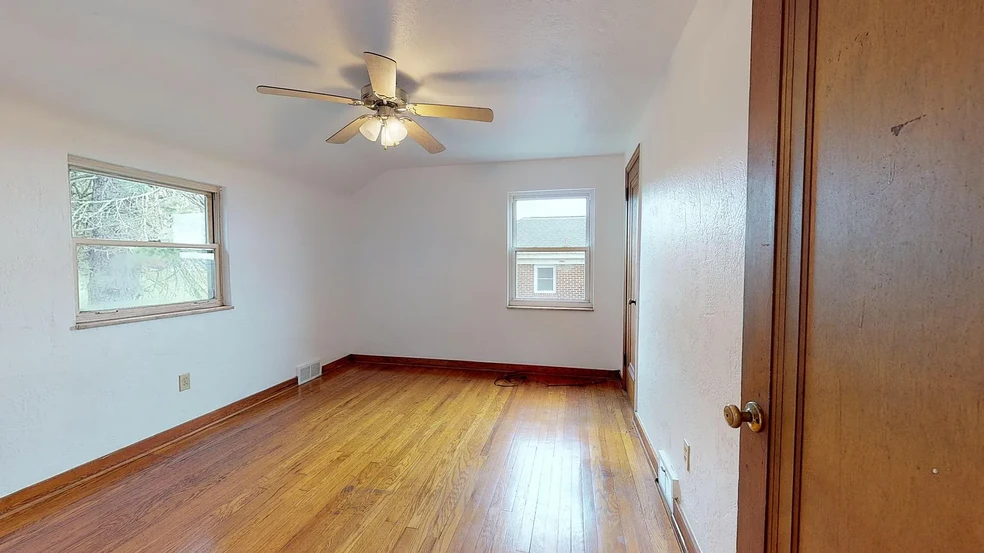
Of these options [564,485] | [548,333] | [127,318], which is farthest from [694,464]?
[127,318]

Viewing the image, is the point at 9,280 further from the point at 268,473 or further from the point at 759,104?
the point at 759,104

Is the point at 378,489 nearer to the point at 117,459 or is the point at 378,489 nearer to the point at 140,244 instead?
the point at 117,459

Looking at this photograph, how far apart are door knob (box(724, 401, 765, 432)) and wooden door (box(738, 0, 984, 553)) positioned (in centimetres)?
2

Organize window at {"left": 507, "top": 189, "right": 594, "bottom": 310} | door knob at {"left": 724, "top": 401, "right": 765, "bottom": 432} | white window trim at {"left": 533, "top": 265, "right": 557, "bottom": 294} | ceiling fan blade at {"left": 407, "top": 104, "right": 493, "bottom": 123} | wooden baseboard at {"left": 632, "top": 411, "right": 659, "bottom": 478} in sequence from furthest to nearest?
white window trim at {"left": 533, "top": 265, "right": 557, "bottom": 294} → window at {"left": 507, "top": 189, "right": 594, "bottom": 310} → wooden baseboard at {"left": 632, "top": 411, "right": 659, "bottom": 478} → ceiling fan blade at {"left": 407, "top": 104, "right": 493, "bottom": 123} → door knob at {"left": 724, "top": 401, "right": 765, "bottom": 432}

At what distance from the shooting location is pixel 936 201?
405 mm

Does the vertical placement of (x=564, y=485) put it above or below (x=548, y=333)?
below

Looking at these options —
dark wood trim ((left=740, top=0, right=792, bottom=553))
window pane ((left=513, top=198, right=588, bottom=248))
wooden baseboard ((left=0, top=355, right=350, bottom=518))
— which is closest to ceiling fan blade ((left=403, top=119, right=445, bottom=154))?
window pane ((left=513, top=198, right=588, bottom=248))

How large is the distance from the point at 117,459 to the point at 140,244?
134 centimetres

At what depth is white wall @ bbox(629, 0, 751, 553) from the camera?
1159 millimetres

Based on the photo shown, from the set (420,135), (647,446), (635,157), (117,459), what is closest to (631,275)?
(635,157)

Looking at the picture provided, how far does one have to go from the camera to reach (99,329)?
7.12 feet

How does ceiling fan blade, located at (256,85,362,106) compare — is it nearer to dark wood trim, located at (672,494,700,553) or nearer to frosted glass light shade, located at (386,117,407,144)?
frosted glass light shade, located at (386,117,407,144)

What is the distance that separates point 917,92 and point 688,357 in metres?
1.35

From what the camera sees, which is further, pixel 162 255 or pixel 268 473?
pixel 162 255
